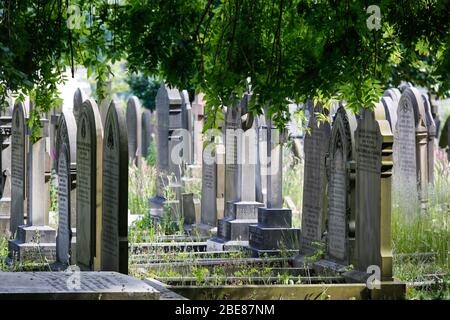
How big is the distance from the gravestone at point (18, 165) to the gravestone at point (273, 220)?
8.88ft

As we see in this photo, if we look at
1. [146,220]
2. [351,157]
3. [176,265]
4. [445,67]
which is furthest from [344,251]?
[146,220]

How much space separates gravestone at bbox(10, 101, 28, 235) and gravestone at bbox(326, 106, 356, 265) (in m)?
4.13

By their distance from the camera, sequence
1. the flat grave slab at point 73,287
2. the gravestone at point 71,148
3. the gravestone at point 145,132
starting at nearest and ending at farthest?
the flat grave slab at point 73,287 < the gravestone at point 71,148 < the gravestone at point 145,132

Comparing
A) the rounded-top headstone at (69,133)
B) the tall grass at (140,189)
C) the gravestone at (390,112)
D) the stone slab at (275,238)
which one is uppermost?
the gravestone at (390,112)

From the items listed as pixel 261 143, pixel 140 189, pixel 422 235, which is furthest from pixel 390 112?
pixel 140 189

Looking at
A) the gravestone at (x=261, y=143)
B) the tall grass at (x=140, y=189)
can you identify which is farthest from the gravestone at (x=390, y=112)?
the tall grass at (x=140, y=189)

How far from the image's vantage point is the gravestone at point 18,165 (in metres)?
13.5

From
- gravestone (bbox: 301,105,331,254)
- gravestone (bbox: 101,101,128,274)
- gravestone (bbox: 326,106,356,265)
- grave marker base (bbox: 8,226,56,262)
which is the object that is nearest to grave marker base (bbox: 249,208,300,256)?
gravestone (bbox: 301,105,331,254)

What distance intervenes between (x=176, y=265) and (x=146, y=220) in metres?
Answer: 4.03

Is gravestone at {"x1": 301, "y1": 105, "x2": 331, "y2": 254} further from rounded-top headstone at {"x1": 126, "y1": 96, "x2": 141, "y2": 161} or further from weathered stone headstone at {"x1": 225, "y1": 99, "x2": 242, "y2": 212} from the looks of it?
rounded-top headstone at {"x1": 126, "y1": 96, "x2": 141, "y2": 161}

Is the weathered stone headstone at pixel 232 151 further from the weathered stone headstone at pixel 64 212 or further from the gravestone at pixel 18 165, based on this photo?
the weathered stone headstone at pixel 64 212

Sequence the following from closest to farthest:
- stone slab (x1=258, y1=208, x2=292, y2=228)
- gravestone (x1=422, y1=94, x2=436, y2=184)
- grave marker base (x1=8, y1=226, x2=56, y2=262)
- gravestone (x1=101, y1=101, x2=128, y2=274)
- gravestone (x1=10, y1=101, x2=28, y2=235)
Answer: gravestone (x1=101, y1=101, x2=128, y2=274), grave marker base (x1=8, y1=226, x2=56, y2=262), stone slab (x1=258, y1=208, x2=292, y2=228), gravestone (x1=10, y1=101, x2=28, y2=235), gravestone (x1=422, y1=94, x2=436, y2=184)

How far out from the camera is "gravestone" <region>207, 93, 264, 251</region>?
45.9ft
